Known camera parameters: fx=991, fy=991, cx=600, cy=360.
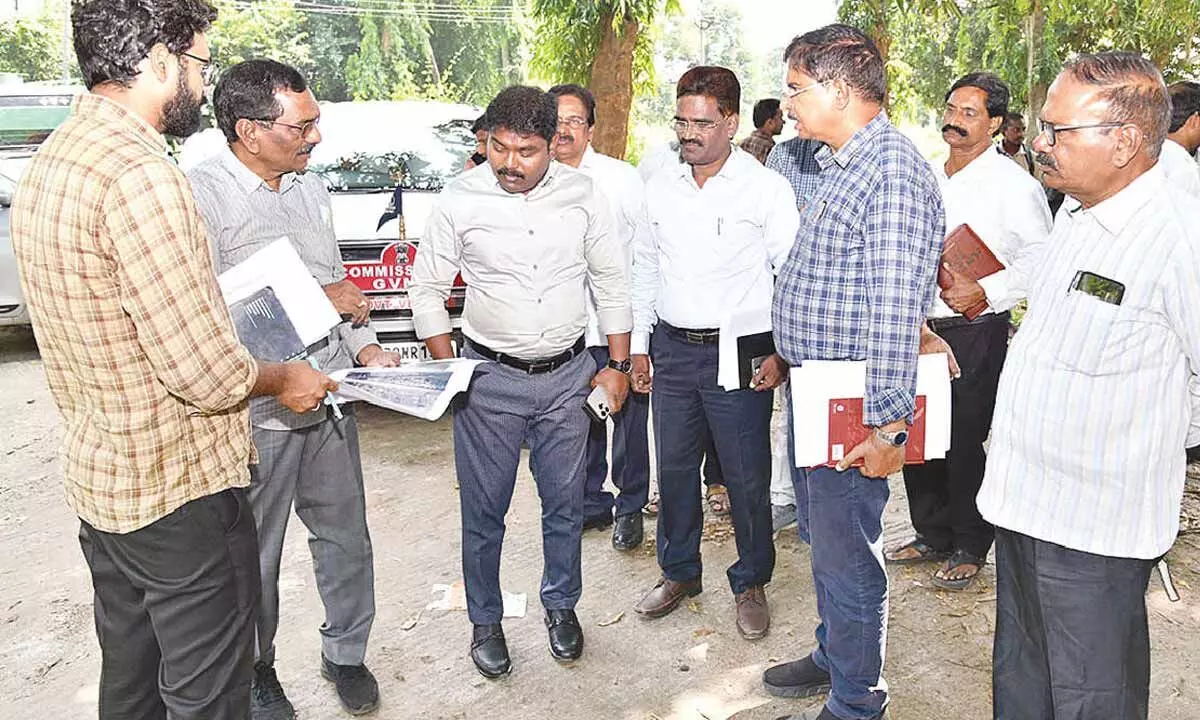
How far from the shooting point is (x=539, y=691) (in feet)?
11.4

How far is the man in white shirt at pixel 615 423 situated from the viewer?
4652 mm

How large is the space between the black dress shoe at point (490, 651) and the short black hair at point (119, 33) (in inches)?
89.4

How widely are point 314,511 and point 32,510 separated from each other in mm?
2730

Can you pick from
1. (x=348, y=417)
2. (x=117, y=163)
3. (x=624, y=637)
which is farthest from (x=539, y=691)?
(x=117, y=163)

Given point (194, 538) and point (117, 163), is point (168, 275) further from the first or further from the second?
point (194, 538)

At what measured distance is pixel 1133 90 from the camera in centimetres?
216

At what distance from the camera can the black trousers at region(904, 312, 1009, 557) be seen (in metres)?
4.12

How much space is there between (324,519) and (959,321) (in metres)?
2.63

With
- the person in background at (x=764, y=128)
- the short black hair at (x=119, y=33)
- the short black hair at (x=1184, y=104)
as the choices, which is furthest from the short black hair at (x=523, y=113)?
the person in background at (x=764, y=128)

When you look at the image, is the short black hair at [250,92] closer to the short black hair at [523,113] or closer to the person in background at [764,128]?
the short black hair at [523,113]

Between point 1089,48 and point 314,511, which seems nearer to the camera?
point 314,511

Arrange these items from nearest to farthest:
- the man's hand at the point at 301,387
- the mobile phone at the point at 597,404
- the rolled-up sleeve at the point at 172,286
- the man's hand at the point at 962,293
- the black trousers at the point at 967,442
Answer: the rolled-up sleeve at the point at 172,286 < the man's hand at the point at 301,387 < the man's hand at the point at 962,293 < the mobile phone at the point at 597,404 < the black trousers at the point at 967,442

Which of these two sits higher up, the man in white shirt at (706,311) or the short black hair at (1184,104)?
the short black hair at (1184,104)

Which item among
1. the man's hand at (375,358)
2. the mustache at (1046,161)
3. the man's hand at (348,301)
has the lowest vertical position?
the man's hand at (375,358)
